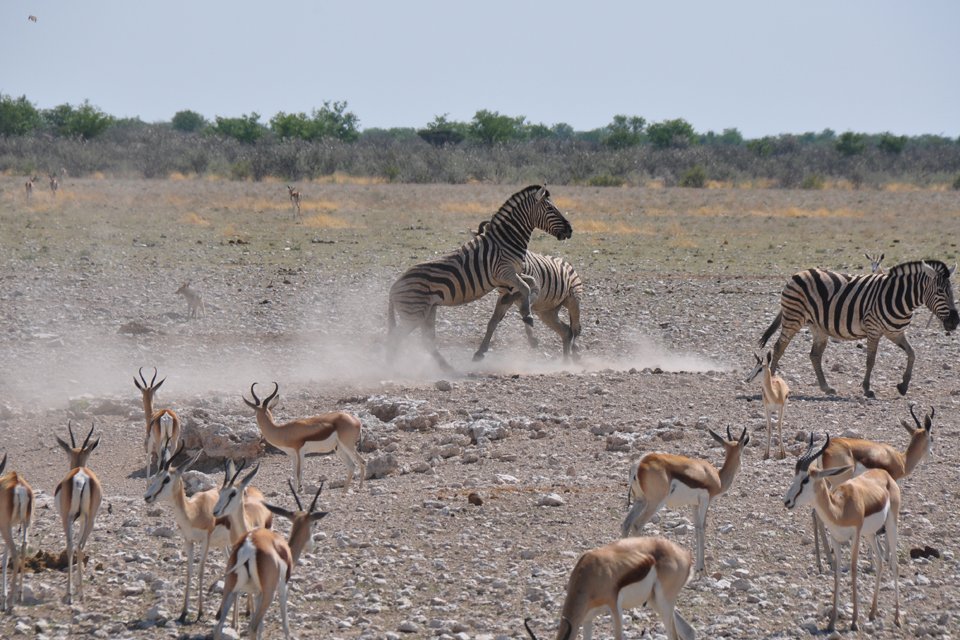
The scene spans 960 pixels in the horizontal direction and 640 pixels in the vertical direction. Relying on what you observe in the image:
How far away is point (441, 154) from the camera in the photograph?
202 ft

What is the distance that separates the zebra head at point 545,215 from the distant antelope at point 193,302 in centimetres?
536

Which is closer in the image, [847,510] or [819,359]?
[847,510]

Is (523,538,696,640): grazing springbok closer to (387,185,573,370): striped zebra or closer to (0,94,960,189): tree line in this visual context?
(387,185,573,370): striped zebra

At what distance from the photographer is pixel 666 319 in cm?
2041

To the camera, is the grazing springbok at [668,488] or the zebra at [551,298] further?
the zebra at [551,298]

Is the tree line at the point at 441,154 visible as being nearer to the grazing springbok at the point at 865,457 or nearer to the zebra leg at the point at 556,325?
the zebra leg at the point at 556,325

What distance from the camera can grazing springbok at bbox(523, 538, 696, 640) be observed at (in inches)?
263

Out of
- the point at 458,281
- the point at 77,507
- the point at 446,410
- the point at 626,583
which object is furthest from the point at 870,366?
the point at 77,507

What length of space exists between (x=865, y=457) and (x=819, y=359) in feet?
21.2

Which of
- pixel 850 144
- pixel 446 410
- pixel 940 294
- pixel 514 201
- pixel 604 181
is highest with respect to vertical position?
pixel 850 144

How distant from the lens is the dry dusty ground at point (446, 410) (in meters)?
8.17

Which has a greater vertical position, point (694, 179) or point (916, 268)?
point (694, 179)

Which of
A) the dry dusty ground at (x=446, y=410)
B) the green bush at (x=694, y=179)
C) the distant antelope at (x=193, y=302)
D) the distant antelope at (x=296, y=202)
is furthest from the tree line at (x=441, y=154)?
the distant antelope at (x=193, y=302)

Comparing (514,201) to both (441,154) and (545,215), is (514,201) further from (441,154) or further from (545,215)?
(441,154)
